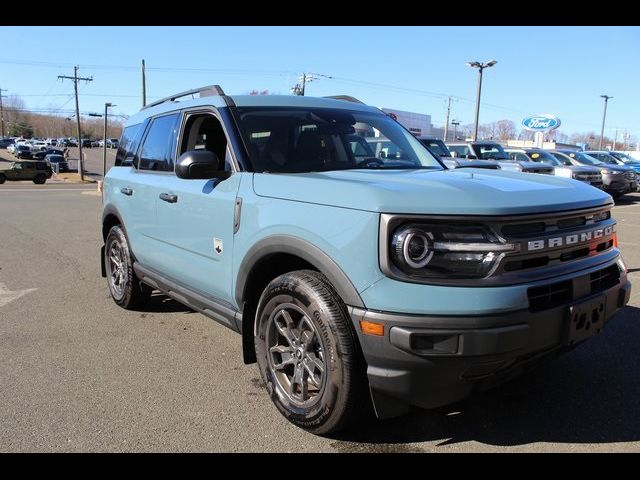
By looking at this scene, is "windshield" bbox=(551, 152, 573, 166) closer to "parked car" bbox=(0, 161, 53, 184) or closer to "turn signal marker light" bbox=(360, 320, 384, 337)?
"turn signal marker light" bbox=(360, 320, 384, 337)

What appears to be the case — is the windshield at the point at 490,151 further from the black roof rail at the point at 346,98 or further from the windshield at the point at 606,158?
the black roof rail at the point at 346,98

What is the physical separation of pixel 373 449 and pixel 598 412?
4.73 feet

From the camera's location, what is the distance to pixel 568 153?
20.5m

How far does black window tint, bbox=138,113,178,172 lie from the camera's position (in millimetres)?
4445

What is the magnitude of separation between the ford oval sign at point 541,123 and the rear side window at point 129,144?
51.4 m

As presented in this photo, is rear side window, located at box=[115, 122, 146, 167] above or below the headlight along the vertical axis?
above

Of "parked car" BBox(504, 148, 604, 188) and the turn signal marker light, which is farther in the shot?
"parked car" BBox(504, 148, 604, 188)

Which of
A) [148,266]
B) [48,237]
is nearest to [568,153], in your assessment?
[48,237]

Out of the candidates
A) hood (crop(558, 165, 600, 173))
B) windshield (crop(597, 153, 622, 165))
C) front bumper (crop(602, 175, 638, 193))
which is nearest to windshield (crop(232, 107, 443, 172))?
hood (crop(558, 165, 600, 173))

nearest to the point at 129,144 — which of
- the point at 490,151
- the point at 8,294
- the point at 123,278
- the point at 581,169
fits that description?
the point at 123,278

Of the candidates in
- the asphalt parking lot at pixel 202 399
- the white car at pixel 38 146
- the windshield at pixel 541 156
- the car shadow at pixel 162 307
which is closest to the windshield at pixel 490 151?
the windshield at pixel 541 156

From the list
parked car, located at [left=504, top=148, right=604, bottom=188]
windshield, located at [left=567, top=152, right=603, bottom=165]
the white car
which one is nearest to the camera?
parked car, located at [left=504, top=148, right=604, bottom=188]

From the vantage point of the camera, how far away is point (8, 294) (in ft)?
19.8
